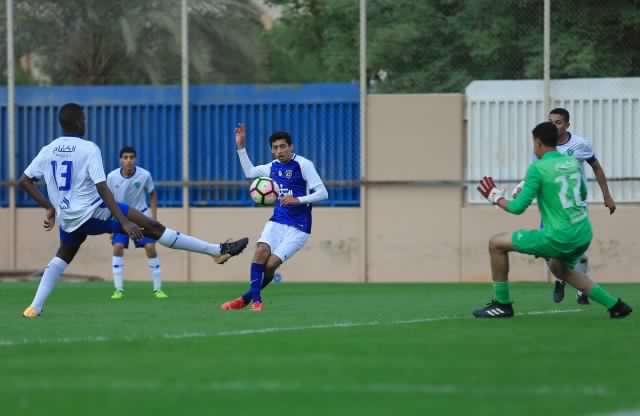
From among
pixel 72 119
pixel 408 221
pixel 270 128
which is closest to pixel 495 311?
pixel 72 119

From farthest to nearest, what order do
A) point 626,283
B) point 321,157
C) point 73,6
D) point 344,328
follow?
point 73,6 < point 321,157 < point 626,283 < point 344,328

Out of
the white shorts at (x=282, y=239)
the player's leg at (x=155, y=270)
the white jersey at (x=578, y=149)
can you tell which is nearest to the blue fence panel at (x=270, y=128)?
the player's leg at (x=155, y=270)

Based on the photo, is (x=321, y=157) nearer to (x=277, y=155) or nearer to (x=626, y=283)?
(x=626, y=283)

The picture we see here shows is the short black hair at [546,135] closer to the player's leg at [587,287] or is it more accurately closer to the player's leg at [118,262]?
the player's leg at [587,287]

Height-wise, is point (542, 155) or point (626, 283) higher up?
point (542, 155)

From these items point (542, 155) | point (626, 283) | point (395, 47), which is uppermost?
point (395, 47)

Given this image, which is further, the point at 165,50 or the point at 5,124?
the point at 165,50

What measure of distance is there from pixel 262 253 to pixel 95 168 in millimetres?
2242

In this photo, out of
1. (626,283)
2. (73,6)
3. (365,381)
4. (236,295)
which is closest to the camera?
(365,381)

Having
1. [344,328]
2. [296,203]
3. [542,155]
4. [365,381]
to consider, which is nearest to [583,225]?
[542,155]

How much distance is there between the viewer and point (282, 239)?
16.2m

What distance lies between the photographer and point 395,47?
1029 inches

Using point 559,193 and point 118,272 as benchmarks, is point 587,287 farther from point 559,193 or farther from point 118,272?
point 118,272

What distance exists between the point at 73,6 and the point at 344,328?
24.1 meters
